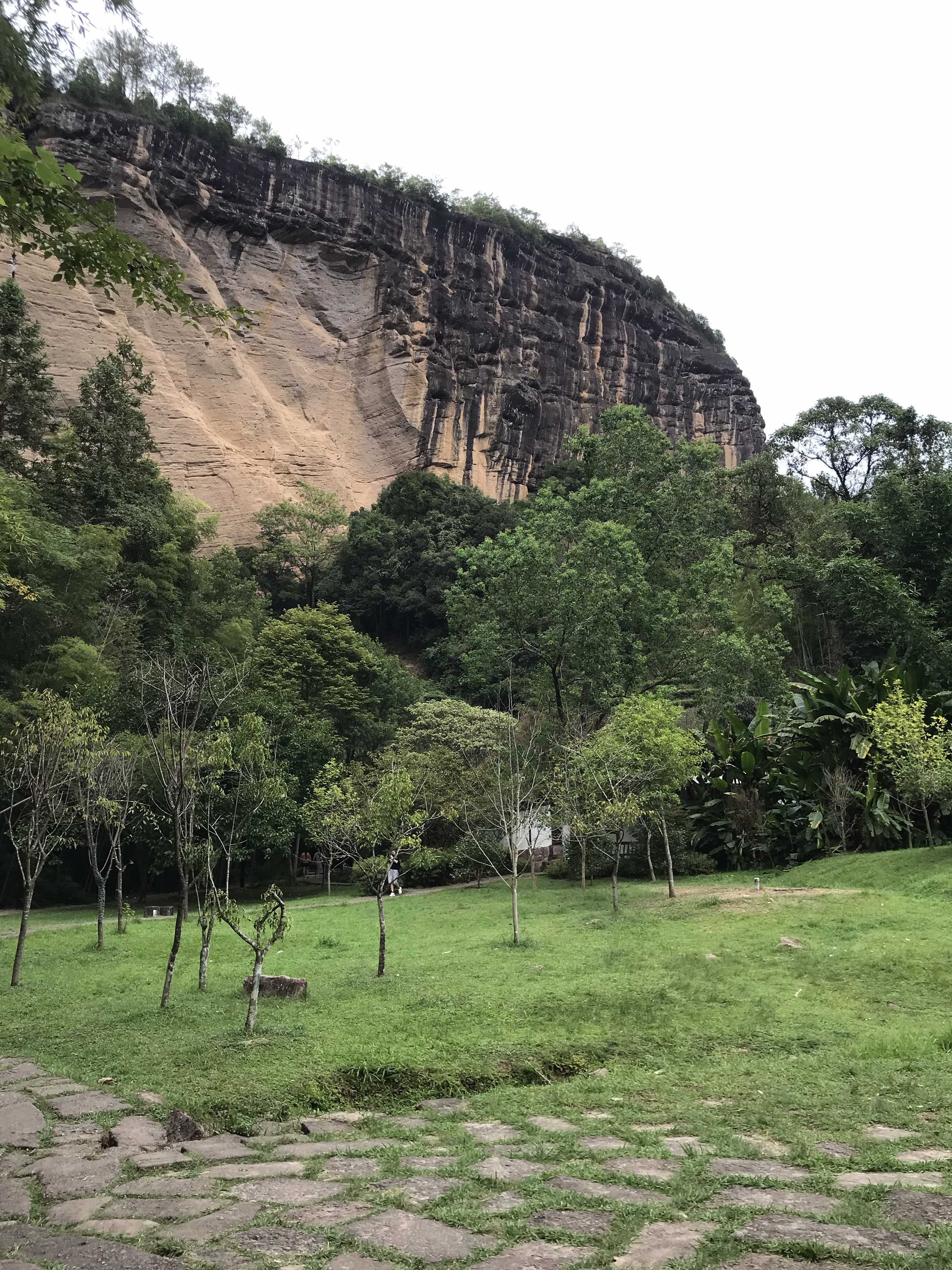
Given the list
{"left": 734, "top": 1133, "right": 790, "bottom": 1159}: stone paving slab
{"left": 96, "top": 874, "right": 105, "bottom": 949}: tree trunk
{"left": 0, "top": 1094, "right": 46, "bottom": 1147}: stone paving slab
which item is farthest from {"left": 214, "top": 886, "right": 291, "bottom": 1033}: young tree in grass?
{"left": 96, "top": 874, "right": 105, "bottom": 949}: tree trunk

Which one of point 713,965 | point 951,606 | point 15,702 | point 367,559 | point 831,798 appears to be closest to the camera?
point 713,965

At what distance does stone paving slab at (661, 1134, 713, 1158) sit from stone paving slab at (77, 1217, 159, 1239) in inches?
92.3

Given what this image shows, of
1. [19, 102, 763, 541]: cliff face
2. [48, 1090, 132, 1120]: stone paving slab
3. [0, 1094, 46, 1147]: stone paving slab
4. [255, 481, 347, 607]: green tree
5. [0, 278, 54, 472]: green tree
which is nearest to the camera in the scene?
[0, 1094, 46, 1147]: stone paving slab

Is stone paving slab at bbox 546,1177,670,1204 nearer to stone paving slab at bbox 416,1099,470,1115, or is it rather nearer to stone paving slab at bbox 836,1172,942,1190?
stone paving slab at bbox 836,1172,942,1190

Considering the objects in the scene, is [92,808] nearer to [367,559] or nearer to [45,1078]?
[45,1078]

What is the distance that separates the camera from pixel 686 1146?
13.1 feet

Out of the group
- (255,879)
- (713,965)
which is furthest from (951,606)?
(255,879)

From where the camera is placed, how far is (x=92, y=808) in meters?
14.9

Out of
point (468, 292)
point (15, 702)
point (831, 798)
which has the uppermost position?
point (468, 292)

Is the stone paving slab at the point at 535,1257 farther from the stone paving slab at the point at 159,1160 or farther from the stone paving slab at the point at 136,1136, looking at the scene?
the stone paving slab at the point at 136,1136

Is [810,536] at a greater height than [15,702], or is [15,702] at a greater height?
[810,536]

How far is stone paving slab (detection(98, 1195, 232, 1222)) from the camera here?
3.22 meters

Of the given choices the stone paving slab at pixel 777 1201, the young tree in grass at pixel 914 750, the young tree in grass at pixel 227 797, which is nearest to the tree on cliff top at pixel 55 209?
the stone paving slab at pixel 777 1201

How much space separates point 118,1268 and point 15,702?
2065 cm
